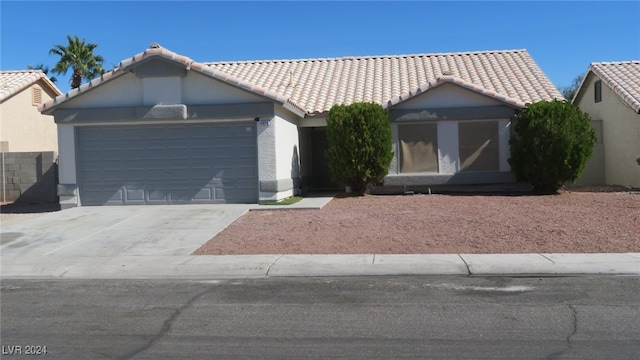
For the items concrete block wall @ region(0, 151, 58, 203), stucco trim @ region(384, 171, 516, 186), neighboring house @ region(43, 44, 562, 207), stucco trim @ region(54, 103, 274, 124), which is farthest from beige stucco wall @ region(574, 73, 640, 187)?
concrete block wall @ region(0, 151, 58, 203)

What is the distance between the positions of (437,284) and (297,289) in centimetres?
191

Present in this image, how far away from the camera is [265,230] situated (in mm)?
11984

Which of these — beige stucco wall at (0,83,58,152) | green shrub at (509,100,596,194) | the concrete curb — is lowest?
the concrete curb

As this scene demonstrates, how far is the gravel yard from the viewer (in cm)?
1026

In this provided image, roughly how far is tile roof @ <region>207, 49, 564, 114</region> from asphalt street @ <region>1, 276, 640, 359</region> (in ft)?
34.5

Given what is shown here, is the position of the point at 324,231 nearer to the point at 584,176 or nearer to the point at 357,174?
the point at 357,174

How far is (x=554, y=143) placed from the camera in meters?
15.6

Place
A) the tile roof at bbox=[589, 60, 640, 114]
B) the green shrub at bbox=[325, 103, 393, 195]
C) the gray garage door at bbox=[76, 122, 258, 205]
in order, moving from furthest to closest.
Answer: the tile roof at bbox=[589, 60, 640, 114]
the green shrub at bbox=[325, 103, 393, 195]
the gray garage door at bbox=[76, 122, 258, 205]

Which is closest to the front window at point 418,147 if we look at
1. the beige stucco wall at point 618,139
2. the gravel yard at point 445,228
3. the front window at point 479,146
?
the front window at point 479,146

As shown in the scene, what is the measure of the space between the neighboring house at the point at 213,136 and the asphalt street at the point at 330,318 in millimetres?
7143

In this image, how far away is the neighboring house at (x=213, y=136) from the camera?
1525cm

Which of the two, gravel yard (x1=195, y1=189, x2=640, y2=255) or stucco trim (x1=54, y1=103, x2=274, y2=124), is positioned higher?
stucco trim (x1=54, y1=103, x2=274, y2=124)

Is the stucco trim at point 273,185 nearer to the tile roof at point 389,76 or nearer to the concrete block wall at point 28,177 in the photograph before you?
the tile roof at point 389,76

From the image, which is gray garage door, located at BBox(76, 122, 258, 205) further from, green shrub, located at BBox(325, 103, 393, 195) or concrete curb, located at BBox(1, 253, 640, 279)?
concrete curb, located at BBox(1, 253, 640, 279)
